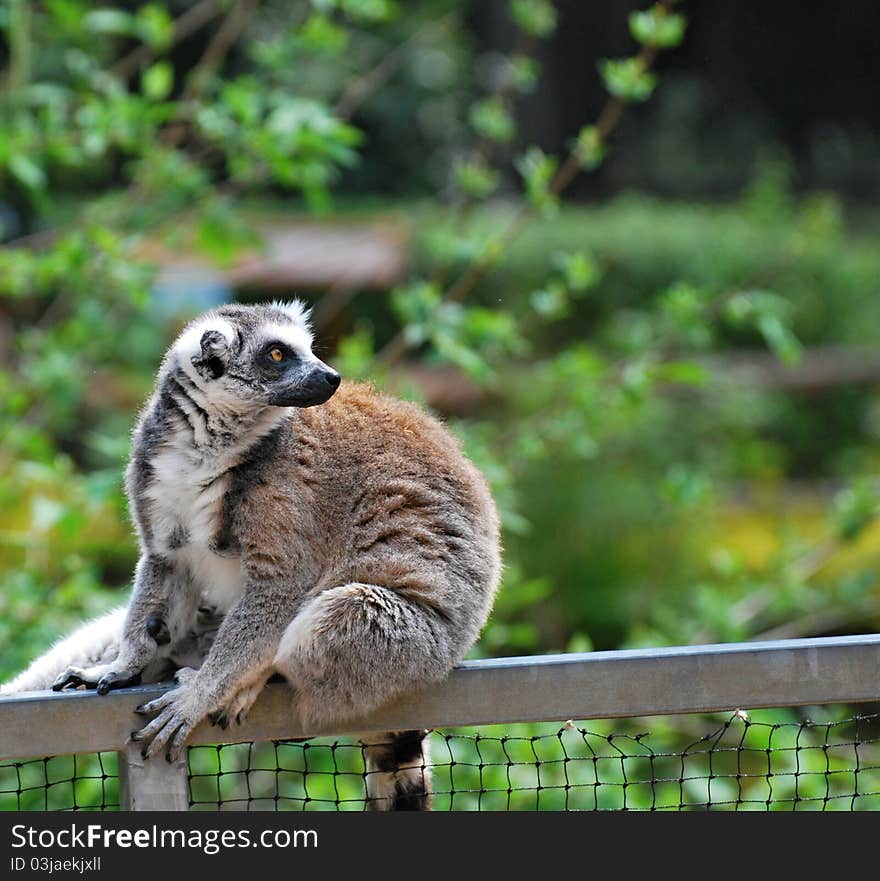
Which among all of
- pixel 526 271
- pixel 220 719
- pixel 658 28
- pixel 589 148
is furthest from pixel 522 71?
pixel 526 271

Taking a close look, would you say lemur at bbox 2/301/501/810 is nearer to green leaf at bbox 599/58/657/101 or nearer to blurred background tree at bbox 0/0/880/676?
blurred background tree at bbox 0/0/880/676

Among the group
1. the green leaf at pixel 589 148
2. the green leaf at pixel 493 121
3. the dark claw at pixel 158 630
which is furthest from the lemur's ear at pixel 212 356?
the green leaf at pixel 493 121

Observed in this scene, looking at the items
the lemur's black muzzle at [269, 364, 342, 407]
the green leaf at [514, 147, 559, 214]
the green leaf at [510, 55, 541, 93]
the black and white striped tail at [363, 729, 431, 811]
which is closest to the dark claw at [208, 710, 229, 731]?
the black and white striped tail at [363, 729, 431, 811]

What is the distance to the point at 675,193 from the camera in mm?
18969

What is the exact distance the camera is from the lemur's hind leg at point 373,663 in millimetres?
2602

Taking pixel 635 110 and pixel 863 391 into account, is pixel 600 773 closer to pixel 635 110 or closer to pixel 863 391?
pixel 863 391

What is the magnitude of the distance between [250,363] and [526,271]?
318 inches

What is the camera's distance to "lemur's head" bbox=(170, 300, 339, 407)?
113 inches

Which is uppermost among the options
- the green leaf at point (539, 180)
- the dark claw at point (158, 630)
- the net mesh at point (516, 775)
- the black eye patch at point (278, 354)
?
the green leaf at point (539, 180)

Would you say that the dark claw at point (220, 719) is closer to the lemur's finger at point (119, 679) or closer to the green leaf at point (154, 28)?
the lemur's finger at point (119, 679)

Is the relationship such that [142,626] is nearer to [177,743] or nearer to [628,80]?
[177,743]

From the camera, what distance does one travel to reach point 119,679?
9.05ft

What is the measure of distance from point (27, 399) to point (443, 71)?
15309mm

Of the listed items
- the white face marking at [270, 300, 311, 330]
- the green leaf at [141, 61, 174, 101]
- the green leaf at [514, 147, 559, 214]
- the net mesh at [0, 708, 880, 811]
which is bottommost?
the net mesh at [0, 708, 880, 811]
